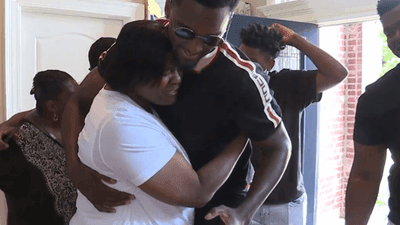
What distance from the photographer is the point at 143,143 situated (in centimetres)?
79

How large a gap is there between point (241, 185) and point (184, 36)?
41 cm

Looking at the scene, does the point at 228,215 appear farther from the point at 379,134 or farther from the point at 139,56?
the point at 379,134

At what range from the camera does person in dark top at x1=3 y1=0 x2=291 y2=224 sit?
0.83 metres

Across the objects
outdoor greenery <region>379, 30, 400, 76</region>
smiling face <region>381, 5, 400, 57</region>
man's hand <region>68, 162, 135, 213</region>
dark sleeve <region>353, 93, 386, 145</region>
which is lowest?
man's hand <region>68, 162, 135, 213</region>

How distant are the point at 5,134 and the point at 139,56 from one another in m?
Result: 1.00

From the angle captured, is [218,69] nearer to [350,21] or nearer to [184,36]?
[184,36]

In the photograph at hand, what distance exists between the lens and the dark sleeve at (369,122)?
119 centimetres

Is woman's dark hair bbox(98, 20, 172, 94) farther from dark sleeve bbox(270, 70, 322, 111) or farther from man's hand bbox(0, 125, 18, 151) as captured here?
dark sleeve bbox(270, 70, 322, 111)

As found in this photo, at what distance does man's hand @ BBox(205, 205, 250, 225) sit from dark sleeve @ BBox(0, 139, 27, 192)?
971mm

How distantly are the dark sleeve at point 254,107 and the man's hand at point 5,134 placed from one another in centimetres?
103

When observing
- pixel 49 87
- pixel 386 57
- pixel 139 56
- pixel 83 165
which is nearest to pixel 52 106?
pixel 49 87

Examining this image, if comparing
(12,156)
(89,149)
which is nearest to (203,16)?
(89,149)

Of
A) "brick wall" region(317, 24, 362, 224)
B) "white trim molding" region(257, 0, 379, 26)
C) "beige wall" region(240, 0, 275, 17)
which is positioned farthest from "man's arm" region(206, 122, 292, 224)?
"brick wall" region(317, 24, 362, 224)

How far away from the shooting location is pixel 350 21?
9.21 ft
